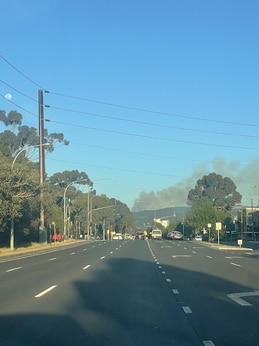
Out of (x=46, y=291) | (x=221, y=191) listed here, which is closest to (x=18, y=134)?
(x=221, y=191)

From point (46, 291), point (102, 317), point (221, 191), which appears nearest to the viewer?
point (102, 317)

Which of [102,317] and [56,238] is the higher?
[102,317]

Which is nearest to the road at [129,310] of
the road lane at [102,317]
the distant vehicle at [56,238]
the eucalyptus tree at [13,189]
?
the road lane at [102,317]

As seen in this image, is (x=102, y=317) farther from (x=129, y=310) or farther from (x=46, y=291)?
(x=46, y=291)

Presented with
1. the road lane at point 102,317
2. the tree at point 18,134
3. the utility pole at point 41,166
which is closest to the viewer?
the road lane at point 102,317

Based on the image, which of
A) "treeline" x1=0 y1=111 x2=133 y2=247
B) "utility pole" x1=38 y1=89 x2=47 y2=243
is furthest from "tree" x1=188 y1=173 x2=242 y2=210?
"utility pole" x1=38 y1=89 x2=47 y2=243

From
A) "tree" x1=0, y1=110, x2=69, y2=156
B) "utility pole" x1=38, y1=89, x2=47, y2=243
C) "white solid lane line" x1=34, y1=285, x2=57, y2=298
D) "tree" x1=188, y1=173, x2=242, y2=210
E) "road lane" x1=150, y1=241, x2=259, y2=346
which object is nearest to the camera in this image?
"road lane" x1=150, y1=241, x2=259, y2=346

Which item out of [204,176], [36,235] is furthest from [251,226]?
[36,235]

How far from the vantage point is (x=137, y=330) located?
973 centimetres

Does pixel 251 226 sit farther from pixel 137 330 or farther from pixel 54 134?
pixel 137 330

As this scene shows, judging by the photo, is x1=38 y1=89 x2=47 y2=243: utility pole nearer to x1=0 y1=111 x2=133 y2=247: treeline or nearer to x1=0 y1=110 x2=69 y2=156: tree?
x1=0 y1=111 x2=133 y2=247: treeline

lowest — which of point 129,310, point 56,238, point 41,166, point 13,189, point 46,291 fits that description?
point 56,238

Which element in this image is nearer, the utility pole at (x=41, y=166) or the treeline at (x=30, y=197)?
the treeline at (x=30, y=197)

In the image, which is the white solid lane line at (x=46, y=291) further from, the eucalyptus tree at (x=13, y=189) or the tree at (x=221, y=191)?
the tree at (x=221, y=191)
